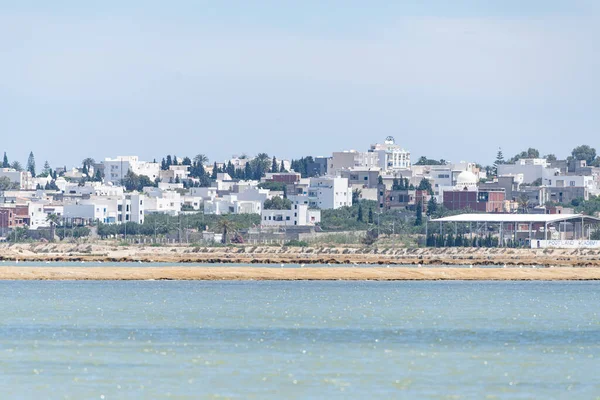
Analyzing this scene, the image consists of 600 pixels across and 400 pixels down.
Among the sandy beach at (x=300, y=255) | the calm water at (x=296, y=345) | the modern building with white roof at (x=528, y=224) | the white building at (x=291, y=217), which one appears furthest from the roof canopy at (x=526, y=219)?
the calm water at (x=296, y=345)

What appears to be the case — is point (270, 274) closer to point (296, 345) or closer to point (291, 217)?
point (296, 345)

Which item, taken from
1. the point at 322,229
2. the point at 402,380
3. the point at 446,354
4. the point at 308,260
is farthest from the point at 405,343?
the point at 322,229

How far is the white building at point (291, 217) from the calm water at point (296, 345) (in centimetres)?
11849

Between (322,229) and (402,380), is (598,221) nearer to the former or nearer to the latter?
(322,229)

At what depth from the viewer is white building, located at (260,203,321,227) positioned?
19112 centimetres

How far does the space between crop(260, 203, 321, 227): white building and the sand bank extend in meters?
99.9

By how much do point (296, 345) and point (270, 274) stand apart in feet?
133

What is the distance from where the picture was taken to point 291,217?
192 meters

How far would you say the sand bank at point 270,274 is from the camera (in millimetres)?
82312

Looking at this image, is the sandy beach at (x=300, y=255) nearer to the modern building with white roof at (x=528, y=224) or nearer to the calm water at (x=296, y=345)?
the modern building with white roof at (x=528, y=224)

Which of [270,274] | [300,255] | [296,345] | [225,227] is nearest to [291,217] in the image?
[225,227]

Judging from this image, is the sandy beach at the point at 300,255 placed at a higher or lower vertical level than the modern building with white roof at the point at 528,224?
lower

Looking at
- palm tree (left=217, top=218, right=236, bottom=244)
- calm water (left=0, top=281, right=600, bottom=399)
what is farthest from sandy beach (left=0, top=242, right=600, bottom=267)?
calm water (left=0, top=281, right=600, bottom=399)

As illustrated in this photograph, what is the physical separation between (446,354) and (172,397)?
35.9ft
